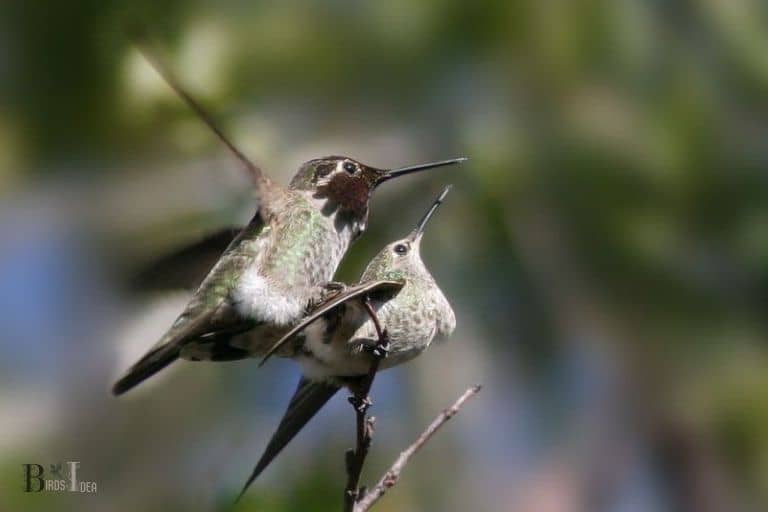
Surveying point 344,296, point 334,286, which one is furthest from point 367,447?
point 334,286

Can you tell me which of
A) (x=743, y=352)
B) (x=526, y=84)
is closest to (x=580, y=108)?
(x=526, y=84)

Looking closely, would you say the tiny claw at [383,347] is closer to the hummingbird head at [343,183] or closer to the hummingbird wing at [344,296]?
the hummingbird wing at [344,296]

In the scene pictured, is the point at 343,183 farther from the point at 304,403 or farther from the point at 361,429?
the point at 361,429

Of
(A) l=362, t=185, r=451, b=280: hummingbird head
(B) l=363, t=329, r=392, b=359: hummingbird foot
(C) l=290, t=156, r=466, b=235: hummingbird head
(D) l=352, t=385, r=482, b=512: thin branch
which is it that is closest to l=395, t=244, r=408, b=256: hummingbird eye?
(A) l=362, t=185, r=451, b=280: hummingbird head

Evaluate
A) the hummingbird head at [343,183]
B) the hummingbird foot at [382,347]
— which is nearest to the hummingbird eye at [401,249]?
the hummingbird head at [343,183]

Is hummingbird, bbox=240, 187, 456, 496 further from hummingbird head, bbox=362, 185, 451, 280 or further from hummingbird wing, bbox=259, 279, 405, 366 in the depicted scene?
hummingbird head, bbox=362, 185, 451, 280
